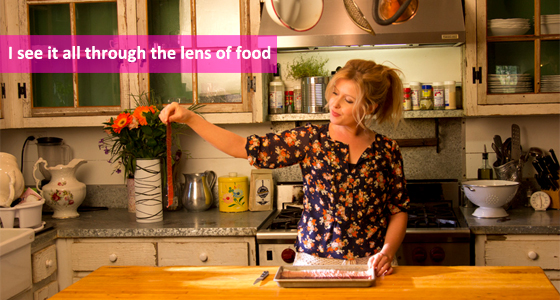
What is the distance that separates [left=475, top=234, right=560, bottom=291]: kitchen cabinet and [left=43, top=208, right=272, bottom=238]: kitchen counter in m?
0.98

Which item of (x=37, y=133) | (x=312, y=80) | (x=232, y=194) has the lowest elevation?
(x=232, y=194)

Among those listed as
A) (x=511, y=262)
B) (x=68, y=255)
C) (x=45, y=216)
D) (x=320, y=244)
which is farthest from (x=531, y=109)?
(x=45, y=216)

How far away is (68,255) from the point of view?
2279 mm

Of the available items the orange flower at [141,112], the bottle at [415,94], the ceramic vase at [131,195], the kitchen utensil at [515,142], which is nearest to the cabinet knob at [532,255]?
the kitchen utensil at [515,142]

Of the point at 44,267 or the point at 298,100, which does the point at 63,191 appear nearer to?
the point at 44,267

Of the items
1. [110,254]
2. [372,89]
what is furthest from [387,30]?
[110,254]

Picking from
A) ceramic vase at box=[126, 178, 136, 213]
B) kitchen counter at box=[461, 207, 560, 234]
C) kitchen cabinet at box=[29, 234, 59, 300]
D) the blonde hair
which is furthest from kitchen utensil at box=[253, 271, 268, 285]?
ceramic vase at box=[126, 178, 136, 213]

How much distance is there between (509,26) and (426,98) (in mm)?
505

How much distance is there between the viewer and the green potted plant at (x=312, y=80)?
2529mm

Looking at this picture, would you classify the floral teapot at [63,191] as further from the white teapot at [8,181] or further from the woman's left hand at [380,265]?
the woman's left hand at [380,265]

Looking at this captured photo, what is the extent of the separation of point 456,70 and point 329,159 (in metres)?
1.37

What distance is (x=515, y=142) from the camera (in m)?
2.57

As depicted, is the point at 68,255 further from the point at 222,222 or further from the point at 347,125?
the point at 347,125

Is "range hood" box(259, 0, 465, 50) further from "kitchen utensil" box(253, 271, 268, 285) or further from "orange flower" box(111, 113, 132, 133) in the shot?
"kitchen utensil" box(253, 271, 268, 285)
